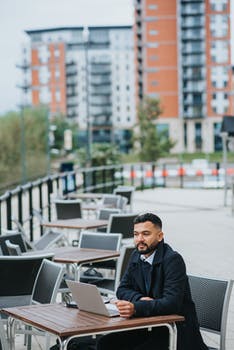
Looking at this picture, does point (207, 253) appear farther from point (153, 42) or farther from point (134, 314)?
point (153, 42)

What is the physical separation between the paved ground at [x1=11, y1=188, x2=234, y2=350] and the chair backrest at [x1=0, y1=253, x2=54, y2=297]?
88 cm

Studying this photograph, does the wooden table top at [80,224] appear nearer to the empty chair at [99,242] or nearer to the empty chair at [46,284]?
the empty chair at [99,242]

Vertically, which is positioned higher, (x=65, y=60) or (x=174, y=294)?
(x=65, y=60)

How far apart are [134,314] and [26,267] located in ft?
6.16

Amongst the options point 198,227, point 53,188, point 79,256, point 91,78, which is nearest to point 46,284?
point 79,256

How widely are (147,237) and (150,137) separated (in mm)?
72125

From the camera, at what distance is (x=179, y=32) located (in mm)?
121438

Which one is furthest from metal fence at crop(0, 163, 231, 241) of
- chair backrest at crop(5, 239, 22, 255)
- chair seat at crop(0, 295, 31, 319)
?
chair seat at crop(0, 295, 31, 319)

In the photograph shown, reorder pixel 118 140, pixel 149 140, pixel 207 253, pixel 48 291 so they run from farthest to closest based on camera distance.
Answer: pixel 118 140 < pixel 149 140 < pixel 207 253 < pixel 48 291

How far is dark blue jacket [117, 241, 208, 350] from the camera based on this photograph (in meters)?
4.73

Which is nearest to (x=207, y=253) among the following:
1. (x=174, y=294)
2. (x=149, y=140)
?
(x=174, y=294)

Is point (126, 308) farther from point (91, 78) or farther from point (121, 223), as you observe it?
point (91, 78)

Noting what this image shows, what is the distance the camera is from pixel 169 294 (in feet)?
15.6

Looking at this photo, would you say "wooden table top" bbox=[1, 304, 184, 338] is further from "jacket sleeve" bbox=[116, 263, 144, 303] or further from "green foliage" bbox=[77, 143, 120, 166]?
"green foliage" bbox=[77, 143, 120, 166]
